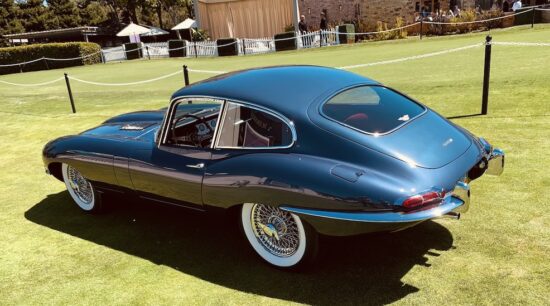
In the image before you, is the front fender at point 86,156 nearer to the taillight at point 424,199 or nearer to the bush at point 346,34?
the taillight at point 424,199

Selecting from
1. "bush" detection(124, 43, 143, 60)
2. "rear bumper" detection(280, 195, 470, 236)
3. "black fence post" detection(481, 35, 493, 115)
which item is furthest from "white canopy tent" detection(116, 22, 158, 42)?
"rear bumper" detection(280, 195, 470, 236)

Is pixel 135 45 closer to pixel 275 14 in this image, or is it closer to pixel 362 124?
pixel 275 14

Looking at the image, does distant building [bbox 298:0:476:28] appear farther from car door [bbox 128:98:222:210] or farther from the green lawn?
car door [bbox 128:98:222:210]

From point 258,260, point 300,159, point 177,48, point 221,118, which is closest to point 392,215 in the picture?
point 300,159

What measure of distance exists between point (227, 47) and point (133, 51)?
8.88 metres

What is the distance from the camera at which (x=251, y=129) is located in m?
3.64

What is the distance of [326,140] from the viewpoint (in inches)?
128

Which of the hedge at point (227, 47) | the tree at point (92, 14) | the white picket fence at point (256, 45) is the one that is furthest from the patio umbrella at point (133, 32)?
the tree at point (92, 14)

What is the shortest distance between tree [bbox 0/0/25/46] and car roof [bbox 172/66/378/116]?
66.9 m

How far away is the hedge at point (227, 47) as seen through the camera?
2805cm

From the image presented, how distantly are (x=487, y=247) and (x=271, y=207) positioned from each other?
1.71 meters

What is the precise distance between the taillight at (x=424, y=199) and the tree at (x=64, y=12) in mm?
71978

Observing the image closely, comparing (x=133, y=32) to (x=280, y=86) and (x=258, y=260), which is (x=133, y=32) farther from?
(x=258, y=260)

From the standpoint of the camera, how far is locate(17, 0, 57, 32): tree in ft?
210
